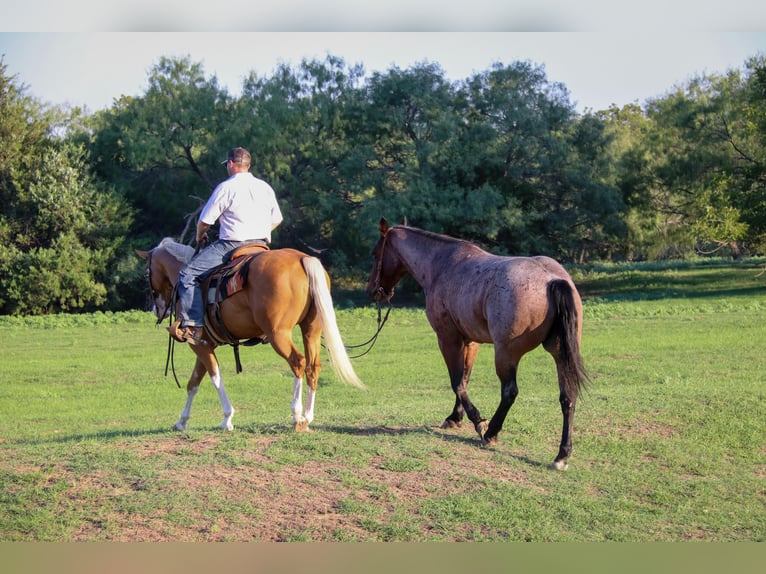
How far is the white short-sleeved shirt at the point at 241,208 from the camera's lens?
887 cm

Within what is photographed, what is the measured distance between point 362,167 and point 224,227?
26.7 m

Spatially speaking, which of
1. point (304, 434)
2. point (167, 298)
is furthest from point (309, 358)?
point (167, 298)

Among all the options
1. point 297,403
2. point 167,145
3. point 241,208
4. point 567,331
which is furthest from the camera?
point 167,145

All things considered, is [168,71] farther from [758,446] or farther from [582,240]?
[758,446]

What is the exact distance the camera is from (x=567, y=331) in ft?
25.5

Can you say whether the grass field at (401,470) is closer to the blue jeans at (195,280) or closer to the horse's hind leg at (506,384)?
the horse's hind leg at (506,384)

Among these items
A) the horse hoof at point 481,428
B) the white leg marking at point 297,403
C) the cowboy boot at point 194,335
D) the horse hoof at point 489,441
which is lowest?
the horse hoof at point 489,441

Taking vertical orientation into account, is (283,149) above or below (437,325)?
above

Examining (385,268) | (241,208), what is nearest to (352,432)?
(385,268)

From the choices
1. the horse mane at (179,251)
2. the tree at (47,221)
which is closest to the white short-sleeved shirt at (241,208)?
the horse mane at (179,251)

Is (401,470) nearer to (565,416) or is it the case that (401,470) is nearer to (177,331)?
(565,416)

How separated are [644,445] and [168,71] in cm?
3440

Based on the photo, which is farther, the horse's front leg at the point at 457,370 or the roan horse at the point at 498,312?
the horse's front leg at the point at 457,370

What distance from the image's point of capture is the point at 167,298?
10.2m
